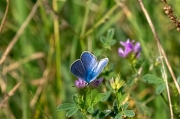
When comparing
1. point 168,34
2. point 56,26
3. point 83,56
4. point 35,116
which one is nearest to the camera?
point 83,56

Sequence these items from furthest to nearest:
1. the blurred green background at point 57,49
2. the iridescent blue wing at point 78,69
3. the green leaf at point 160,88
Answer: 1. the blurred green background at point 57,49
2. the green leaf at point 160,88
3. the iridescent blue wing at point 78,69

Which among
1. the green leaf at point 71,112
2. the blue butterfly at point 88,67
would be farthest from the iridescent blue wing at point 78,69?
the green leaf at point 71,112

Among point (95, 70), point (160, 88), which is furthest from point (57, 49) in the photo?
point (95, 70)

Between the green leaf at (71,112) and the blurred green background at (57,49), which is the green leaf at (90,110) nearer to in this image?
the green leaf at (71,112)

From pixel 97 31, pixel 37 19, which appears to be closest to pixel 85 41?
pixel 97 31

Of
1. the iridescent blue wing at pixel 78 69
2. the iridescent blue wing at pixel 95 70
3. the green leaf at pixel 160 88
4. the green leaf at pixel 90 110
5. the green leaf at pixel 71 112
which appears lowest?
the green leaf at pixel 160 88

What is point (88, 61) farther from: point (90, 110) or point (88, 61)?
point (90, 110)

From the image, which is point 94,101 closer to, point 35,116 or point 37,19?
point 35,116
